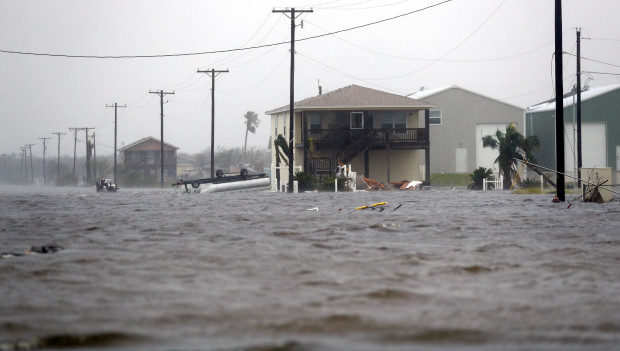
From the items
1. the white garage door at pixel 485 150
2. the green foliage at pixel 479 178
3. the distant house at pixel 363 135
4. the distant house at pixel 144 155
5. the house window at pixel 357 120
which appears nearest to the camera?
the green foliage at pixel 479 178

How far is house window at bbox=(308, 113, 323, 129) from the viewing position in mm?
55625

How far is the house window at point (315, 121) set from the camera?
182ft

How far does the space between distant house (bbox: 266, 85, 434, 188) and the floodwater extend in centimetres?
3613

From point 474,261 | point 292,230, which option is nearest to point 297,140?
point 292,230

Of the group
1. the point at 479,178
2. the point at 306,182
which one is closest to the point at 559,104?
the point at 306,182

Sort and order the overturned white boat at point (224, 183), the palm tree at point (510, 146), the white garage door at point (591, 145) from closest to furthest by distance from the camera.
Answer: the palm tree at point (510, 146) → the overturned white boat at point (224, 183) → the white garage door at point (591, 145)

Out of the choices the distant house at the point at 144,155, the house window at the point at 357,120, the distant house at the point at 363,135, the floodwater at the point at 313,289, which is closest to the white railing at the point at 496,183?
the distant house at the point at 363,135

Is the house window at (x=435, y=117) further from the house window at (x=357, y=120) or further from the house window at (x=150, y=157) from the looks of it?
the house window at (x=150, y=157)

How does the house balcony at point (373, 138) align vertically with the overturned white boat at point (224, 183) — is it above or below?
above

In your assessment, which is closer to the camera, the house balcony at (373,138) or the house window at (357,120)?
the house balcony at (373,138)

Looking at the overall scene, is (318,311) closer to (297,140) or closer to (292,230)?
(292,230)

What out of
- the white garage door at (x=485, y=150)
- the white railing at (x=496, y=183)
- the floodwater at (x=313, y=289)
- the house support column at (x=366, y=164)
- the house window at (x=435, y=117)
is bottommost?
the floodwater at (x=313, y=289)

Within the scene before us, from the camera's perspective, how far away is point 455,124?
214ft

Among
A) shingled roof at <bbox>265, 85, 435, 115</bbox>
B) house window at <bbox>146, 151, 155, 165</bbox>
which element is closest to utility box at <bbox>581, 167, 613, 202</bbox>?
shingled roof at <bbox>265, 85, 435, 115</bbox>
